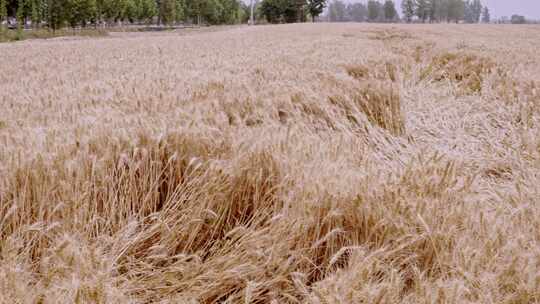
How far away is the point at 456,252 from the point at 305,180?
496 millimetres

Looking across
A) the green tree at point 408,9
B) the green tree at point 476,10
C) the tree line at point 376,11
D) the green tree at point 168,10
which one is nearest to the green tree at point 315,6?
the tree line at point 376,11

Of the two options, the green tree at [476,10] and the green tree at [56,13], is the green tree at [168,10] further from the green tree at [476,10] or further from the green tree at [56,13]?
the green tree at [476,10]

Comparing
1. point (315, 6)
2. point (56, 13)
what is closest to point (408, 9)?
point (315, 6)

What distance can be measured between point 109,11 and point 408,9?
86.2m

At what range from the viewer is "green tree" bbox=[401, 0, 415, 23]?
372 ft

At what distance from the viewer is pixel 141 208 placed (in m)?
1.36

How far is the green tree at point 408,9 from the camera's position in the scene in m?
113

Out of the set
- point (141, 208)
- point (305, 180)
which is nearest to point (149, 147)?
point (141, 208)

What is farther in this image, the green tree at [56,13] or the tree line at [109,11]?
the tree line at [109,11]

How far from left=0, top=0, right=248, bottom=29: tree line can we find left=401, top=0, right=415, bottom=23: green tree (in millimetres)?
48559

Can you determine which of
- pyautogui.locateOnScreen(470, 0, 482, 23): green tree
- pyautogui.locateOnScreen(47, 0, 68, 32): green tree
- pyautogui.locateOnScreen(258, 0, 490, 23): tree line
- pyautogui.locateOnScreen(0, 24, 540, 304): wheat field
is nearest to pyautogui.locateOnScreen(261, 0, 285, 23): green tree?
pyautogui.locateOnScreen(258, 0, 490, 23): tree line

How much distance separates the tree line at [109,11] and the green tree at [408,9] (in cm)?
4856

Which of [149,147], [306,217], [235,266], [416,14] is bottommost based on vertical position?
[235,266]

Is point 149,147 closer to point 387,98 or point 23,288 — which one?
point 23,288
